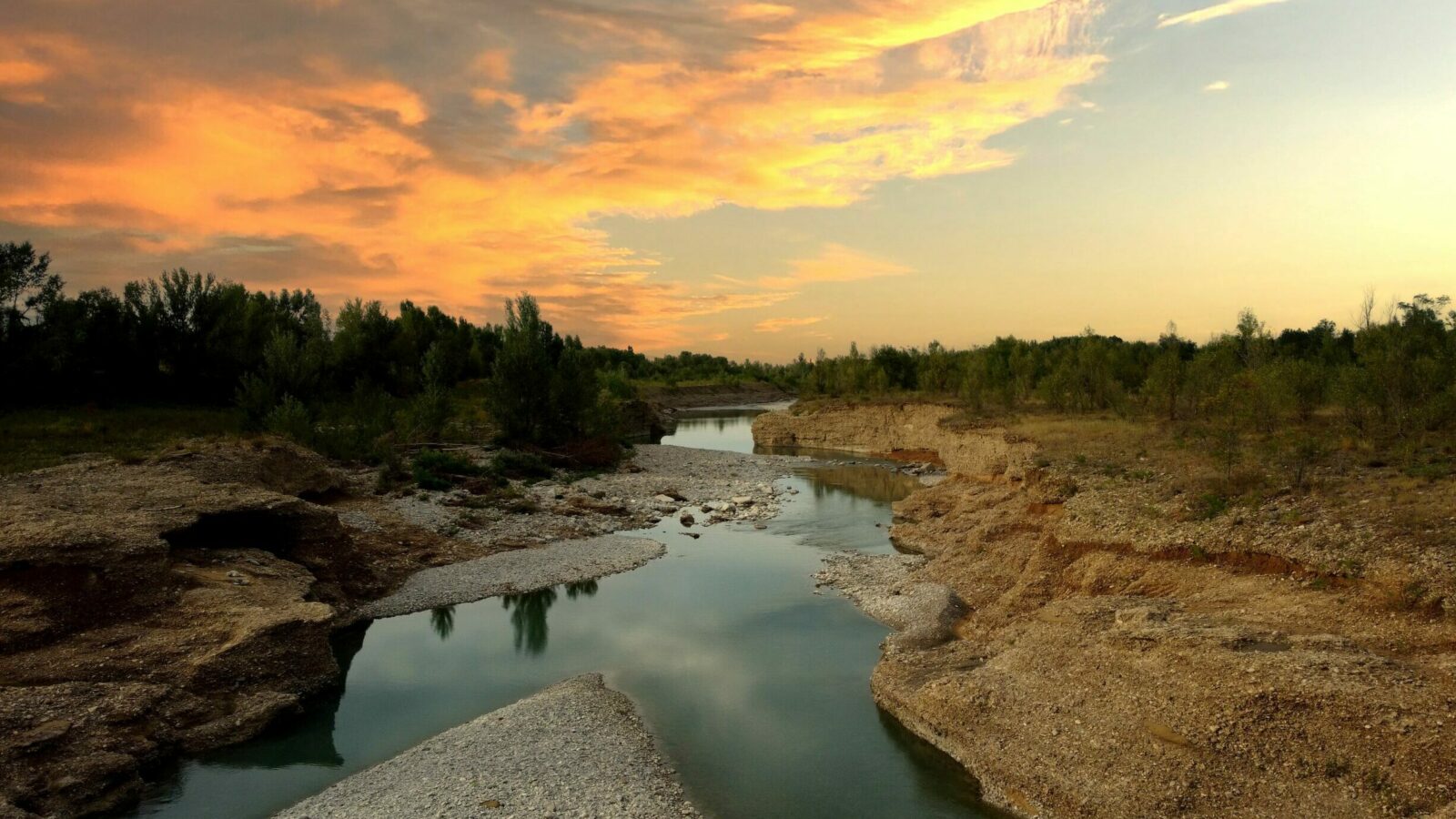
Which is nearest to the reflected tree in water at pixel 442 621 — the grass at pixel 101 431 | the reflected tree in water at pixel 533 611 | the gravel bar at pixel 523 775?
the reflected tree in water at pixel 533 611

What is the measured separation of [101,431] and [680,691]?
3836 centimetres

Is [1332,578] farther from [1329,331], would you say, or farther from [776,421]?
[1329,331]

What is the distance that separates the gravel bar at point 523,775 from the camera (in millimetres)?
12531

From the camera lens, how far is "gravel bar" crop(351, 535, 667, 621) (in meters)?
25.7

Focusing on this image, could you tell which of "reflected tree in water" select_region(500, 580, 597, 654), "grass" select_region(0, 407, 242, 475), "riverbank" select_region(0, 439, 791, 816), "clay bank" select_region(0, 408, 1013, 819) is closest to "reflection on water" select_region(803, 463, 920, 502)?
"clay bank" select_region(0, 408, 1013, 819)

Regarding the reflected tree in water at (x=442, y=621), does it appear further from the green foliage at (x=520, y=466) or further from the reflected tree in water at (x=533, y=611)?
the green foliage at (x=520, y=466)

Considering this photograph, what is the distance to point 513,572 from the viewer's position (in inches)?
1142

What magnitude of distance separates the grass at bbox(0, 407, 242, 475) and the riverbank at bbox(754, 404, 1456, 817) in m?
32.3

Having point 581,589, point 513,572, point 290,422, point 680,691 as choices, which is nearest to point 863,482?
point 581,589

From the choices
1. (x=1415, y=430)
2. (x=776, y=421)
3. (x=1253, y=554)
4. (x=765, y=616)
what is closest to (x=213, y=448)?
(x=765, y=616)

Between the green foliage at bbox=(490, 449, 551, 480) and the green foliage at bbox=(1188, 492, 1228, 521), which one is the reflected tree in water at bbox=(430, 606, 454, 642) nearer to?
the green foliage at bbox=(490, 449, 551, 480)

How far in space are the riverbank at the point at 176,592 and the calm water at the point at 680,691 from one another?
108 cm

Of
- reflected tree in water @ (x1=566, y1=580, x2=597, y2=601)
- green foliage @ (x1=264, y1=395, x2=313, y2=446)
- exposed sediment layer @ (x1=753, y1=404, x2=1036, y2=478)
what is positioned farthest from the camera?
exposed sediment layer @ (x1=753, y1=404, x2=1036, y2=478)

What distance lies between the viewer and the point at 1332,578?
575 inches
